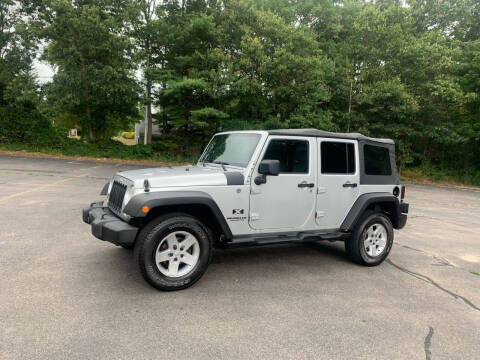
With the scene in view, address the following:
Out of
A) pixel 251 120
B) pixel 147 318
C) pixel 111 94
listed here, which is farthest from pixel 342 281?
pixel 111 94

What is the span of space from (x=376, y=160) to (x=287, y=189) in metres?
1.74

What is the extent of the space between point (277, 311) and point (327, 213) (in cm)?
177

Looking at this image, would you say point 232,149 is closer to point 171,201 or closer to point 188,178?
point 188,178

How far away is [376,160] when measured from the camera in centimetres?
520

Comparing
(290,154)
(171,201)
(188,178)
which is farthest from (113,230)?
(290,154)

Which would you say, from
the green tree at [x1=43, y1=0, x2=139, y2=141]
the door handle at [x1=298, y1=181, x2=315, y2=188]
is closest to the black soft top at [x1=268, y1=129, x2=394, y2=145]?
the door handle at [x1=298, y1=181, x2=315, y2=188]

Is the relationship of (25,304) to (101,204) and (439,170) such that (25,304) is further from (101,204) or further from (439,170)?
(439,170)

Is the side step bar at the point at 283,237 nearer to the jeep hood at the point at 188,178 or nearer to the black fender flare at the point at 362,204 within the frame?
the black fender flare at the point at 362,204

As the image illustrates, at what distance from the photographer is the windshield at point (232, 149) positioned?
438cm

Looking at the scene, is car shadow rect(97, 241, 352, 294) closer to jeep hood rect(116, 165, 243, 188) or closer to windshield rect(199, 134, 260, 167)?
jeep hood rect(116, 165, 243, 188)

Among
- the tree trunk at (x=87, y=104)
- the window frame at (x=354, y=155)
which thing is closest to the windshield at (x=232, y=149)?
the window frame at (x=354, y=155)

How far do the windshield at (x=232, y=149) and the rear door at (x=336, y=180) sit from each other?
99 cm

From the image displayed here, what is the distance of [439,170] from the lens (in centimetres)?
2412

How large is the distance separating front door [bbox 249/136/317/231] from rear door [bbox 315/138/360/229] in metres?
0.14
